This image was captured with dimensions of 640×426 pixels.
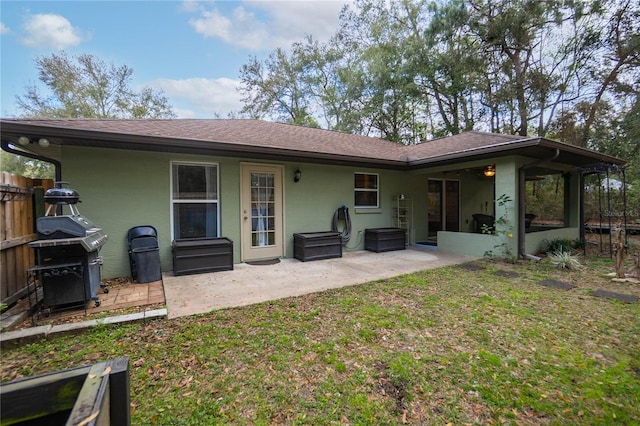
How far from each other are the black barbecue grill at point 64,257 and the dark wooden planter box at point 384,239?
5.65 meters

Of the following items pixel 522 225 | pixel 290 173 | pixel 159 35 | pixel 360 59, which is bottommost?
pixel 522 225

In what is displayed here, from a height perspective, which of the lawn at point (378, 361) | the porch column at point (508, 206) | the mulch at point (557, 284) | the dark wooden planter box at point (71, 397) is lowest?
the lawn at point (378, 361)

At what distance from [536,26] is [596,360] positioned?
13698 mm

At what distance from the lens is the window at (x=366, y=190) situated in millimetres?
7609

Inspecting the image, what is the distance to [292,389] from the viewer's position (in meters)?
2.06

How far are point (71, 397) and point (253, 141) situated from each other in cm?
530

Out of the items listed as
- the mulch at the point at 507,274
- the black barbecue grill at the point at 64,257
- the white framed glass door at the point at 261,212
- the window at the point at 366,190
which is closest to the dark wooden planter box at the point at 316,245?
the white framed glass door at the point at 261,212

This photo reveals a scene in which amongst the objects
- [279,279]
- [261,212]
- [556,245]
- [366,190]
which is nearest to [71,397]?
[279,279]

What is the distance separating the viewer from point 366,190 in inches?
305

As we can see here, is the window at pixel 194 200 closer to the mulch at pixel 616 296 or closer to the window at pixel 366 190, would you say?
the window at pixel 366 190

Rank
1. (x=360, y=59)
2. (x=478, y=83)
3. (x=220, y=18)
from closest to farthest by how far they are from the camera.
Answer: (x=220, y=18) < (x=478, y=83) < (x=360, y=59)

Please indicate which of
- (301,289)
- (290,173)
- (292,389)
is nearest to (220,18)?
(290,173)

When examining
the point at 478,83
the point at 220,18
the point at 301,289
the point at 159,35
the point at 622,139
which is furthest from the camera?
the point at 478,83

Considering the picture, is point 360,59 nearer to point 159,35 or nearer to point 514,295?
point 159,35
